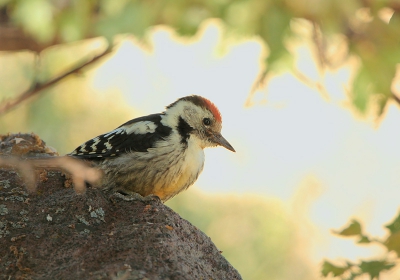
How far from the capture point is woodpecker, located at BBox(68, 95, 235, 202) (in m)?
4.20

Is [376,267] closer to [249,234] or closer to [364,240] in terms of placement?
[364,240]

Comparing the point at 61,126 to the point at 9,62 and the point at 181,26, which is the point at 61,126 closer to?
the point at 9,62

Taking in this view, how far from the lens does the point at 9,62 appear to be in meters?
8.65

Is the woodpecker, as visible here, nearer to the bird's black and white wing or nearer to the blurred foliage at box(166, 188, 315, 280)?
the bird's black and white wing

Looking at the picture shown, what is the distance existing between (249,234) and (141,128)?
13.0 ft

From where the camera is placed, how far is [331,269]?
343 centimetres

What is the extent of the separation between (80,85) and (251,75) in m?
2.33

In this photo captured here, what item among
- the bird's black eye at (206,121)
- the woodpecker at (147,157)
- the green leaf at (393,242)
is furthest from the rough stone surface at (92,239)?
the bird's black eye at (206,121)

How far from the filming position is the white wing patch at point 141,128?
173 inches

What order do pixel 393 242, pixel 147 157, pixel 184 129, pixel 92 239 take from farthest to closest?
pixel 184 129
pixel 147 157
pixel 393 242
pixel 92 239

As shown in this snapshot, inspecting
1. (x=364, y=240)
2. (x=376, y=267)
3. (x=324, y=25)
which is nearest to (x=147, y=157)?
(x=364, y=240)

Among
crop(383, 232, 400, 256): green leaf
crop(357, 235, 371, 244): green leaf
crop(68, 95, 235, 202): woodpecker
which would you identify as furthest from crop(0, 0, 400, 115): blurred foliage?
crop(68, 95, 235, 202): woodpecker

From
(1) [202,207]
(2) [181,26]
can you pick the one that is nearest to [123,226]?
(2) [181,26]

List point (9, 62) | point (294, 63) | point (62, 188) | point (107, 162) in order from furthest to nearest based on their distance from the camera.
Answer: point (9, 62) < point (107, 162) < point (62, 188) < point (294, 63)
